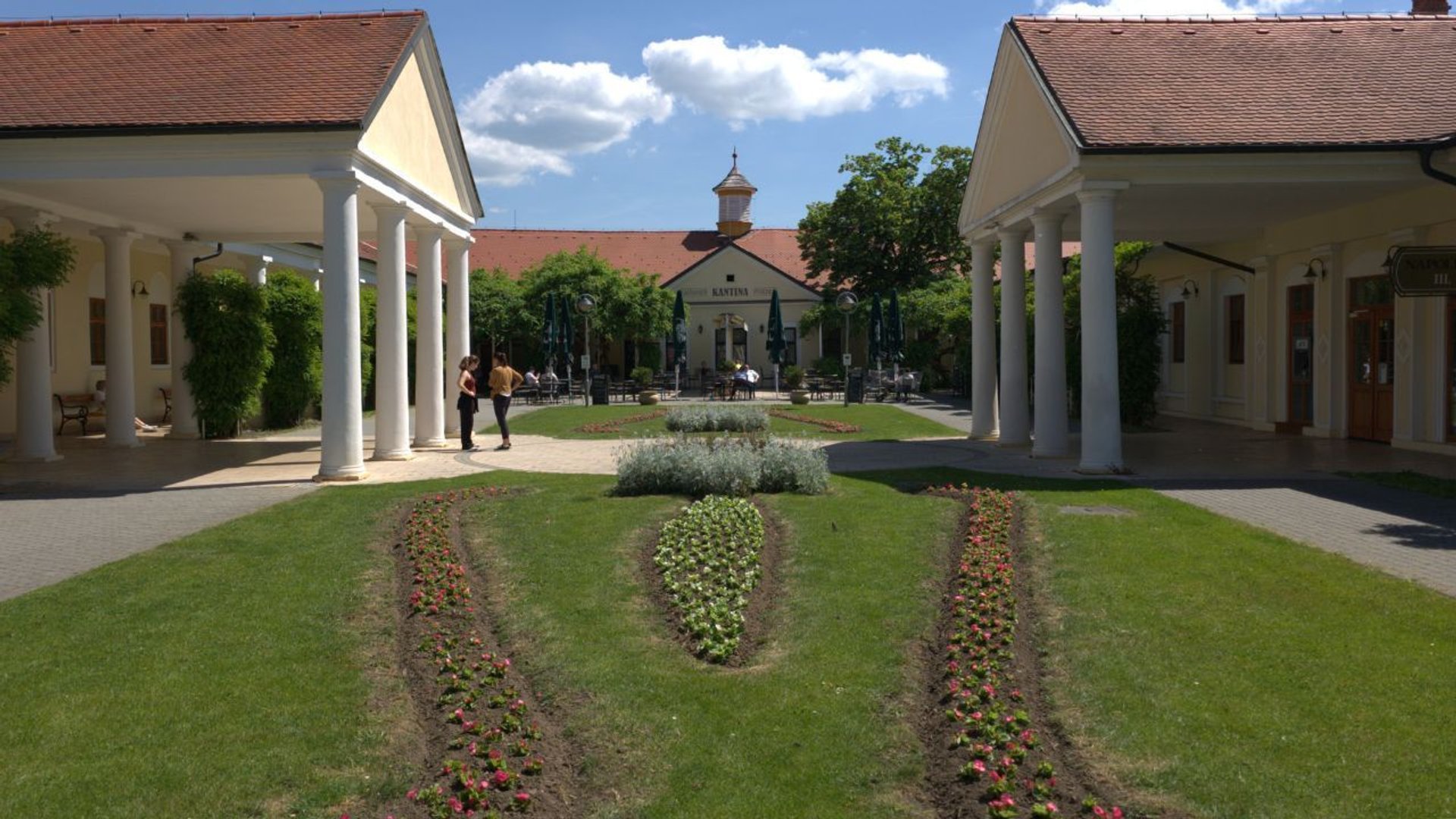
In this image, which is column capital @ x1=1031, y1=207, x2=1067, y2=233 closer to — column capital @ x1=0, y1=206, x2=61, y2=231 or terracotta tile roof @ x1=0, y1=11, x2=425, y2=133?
terracotta tile roof @ x1=0, y1=11, x2=425, y2=133

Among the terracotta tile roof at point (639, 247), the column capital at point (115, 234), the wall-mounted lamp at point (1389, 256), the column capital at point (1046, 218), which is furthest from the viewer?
the terracotta tile roof at point (639, 247)

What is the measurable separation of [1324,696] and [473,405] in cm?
1491

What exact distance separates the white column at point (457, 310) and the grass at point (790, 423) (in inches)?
55.6

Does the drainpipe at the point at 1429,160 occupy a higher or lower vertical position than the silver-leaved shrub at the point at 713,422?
higher

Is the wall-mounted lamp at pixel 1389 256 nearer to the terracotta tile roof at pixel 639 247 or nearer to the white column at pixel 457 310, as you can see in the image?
the white column at pixel 457 310

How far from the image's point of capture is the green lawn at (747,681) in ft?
15.7

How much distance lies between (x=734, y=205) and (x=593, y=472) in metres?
41.4

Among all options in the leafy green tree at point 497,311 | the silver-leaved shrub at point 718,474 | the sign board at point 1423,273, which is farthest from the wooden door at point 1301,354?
the leafy green tree at point 497,311

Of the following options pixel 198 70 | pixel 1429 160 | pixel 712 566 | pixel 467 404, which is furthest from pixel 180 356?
pixel 1429 160

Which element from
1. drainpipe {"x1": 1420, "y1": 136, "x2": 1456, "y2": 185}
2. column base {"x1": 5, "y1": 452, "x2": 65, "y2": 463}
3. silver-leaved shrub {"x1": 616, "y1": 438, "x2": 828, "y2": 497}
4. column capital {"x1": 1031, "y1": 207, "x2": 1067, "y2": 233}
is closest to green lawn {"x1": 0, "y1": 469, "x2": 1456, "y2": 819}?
silver-leaved shrub {"x1": 616, "y1": 438, "x2": 828, "y2": 497}

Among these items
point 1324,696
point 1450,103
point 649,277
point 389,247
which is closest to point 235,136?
point 389,247

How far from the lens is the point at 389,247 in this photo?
16688 millimetres

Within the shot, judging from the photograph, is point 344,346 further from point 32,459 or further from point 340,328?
point 32,459

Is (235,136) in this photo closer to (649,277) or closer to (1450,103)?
(1450,103)
